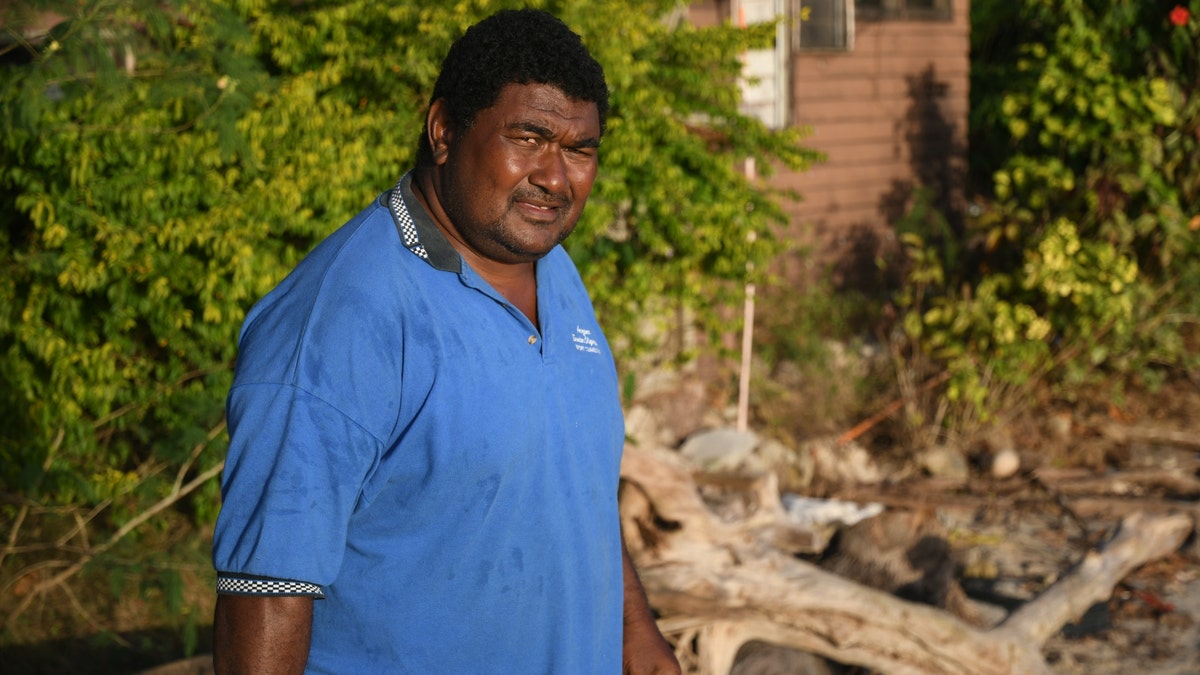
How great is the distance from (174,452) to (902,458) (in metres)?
4.58

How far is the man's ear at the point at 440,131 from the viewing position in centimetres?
196

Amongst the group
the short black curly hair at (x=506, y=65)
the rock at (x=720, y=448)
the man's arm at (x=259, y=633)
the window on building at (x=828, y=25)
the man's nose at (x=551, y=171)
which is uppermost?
the window on building at (x=828, y=25)

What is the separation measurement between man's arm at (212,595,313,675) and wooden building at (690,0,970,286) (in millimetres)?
7343

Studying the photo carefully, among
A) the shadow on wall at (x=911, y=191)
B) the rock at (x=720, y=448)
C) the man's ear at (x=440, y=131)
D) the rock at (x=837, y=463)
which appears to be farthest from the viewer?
the shadow on wall at (x=911, y=191)

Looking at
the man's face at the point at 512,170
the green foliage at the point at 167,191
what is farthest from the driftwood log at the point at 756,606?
the man's face at the point at 512,170

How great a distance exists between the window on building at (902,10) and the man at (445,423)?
820cm

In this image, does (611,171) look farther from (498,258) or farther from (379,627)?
(379,627)

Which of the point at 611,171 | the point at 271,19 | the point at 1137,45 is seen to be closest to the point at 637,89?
the point at 611,171

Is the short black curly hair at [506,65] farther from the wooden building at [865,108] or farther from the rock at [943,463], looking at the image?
the wooden building at [865,108]

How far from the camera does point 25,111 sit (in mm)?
3945

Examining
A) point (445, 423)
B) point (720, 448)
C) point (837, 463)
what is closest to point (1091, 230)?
point (837, 463)

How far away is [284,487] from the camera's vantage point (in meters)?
1.60

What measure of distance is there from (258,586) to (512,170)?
771 millimetres

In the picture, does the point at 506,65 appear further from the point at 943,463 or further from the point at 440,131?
the point at 943,463
